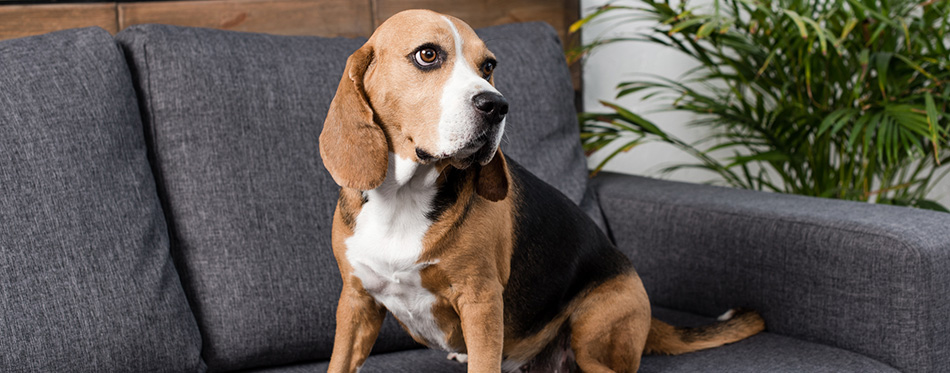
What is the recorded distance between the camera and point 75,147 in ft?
4.99

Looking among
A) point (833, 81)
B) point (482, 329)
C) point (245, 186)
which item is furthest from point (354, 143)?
point (833, 81)

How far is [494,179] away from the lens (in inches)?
51.0

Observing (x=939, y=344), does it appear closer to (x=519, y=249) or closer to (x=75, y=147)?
(x=519, y=249)

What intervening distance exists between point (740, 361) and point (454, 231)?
758 millimetres

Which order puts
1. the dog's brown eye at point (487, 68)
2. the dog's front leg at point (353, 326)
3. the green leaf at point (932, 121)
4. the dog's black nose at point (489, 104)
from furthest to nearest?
the green leaf at point (932, 121), the dog's front leg at point (353, 326), the dog's brown eye at point (487, 68), the dog's black nose at point (489, 104)

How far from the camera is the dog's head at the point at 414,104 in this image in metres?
1.12

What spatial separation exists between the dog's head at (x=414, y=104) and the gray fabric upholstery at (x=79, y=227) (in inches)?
23.8

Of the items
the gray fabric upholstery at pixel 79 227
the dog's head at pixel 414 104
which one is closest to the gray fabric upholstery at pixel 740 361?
the gray fabric upholstery at pixel 79 227

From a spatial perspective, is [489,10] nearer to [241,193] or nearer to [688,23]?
[688,23]

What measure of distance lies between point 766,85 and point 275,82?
1647 mm

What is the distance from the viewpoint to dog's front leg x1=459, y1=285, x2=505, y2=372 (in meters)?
1.26

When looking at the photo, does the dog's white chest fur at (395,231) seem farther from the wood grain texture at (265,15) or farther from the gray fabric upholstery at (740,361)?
the wood grain texture at (265,15)

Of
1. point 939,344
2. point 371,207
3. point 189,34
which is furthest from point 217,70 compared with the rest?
point 939,344

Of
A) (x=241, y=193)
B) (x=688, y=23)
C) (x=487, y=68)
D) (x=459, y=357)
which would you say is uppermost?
(x=487, y=68)
